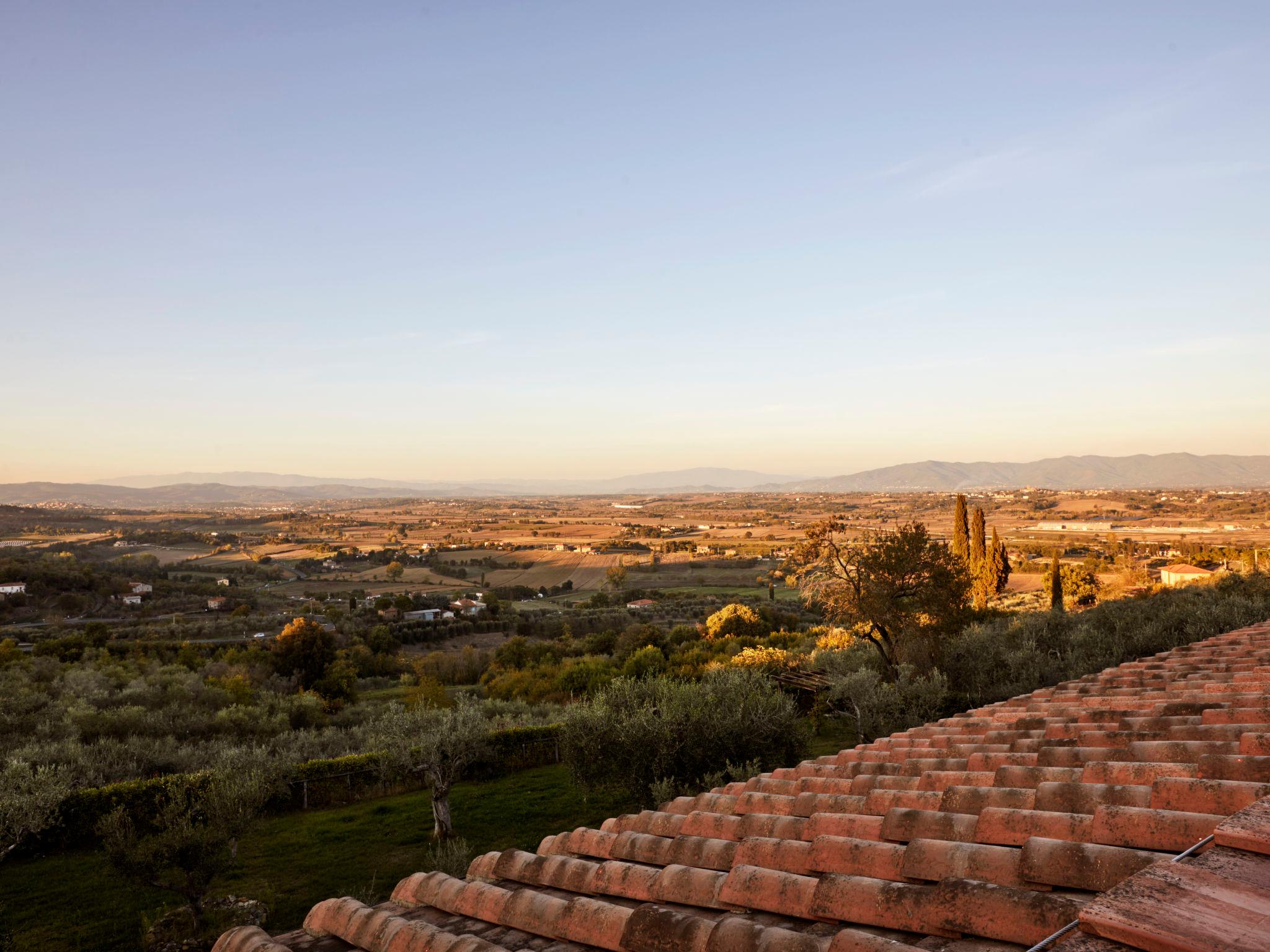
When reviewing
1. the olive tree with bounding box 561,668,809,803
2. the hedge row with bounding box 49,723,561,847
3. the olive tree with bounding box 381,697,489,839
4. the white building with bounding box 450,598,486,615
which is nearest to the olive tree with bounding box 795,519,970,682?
the olive tree with bounding box 561,668,809,803

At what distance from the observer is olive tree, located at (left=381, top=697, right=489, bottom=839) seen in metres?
15.3

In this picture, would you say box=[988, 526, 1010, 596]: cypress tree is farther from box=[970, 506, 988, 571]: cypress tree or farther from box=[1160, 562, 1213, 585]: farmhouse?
box=[1160, 562, 1213, 585]: farmhouse

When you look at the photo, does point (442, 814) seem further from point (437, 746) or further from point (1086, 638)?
point (1086, 638)

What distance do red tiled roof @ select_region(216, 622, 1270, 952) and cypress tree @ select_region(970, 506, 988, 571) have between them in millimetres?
43818

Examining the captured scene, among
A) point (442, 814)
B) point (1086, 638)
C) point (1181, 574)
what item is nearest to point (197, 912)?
point (442, 814)

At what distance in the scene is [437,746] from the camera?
1552 centimetres

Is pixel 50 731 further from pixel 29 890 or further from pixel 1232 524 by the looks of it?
pixel 1232 524

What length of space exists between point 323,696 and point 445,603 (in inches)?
1394

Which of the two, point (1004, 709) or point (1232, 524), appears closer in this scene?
point (1004, 709)

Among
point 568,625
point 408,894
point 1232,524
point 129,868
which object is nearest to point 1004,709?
point 408,894

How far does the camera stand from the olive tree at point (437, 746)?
50.2 ft

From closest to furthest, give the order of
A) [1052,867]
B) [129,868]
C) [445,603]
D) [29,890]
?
[1052,867] → [129,868] → [29,890] → [445,603]

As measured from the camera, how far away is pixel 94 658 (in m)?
35.6

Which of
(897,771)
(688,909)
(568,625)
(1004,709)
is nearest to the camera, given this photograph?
(688,909)
